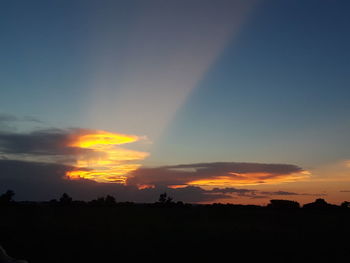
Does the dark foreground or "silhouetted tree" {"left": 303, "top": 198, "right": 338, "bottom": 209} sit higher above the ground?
"silhouetted tree" {"left": 303, "top": 198, "right": 338, "bottom": 209}

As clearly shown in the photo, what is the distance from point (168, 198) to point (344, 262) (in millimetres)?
57148

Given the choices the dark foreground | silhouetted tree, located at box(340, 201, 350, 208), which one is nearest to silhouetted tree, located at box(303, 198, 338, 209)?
silhouetted tree, located at box(340, 201, 350, 208)

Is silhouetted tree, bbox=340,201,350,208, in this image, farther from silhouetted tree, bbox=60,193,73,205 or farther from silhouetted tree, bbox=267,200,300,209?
Answer: silhouetted tree, bbox=60,193,73,205

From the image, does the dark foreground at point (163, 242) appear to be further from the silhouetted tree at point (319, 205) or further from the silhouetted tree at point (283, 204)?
the silhouetted tree at point (319, 205)

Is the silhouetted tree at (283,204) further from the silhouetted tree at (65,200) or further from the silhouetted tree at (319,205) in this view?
the silhouetted tree at (65,200)

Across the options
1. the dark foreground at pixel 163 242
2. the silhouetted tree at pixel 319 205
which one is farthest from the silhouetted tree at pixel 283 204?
the dark foreground at pixel 163 242

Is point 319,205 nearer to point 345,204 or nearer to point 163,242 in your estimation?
point 345,204

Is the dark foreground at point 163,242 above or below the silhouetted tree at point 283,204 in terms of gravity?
below

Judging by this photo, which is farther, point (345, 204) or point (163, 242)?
point (345, 204)

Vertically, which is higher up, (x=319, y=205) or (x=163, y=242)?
(x=319, y=205)

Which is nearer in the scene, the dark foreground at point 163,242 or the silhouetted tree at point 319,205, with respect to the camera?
the dark foreground at point 163,242

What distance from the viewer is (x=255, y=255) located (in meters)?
30.2

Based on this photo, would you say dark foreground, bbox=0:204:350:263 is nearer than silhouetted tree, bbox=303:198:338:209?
Yes

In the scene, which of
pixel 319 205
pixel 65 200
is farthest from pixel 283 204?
pixel 65 200
